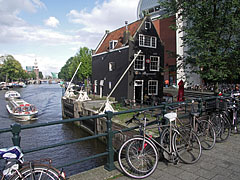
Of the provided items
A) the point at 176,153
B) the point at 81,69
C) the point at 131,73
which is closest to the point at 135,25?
the point at 131,73

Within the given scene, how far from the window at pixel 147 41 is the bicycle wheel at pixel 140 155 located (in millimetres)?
17993

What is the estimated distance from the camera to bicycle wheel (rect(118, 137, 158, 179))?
3.49m

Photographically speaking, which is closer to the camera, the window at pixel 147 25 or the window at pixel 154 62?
the window at pixel 147 25

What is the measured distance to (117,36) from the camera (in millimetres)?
24438

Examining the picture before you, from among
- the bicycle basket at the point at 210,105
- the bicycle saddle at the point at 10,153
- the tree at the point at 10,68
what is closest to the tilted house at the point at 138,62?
the bicycle basket at the point at 210,105

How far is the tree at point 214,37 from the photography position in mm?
8805

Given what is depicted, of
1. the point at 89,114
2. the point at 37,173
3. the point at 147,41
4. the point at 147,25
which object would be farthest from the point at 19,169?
the point at 147,25

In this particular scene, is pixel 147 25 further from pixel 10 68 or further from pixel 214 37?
pixel 10 68

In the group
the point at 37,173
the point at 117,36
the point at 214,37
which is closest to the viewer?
the point at 37,173

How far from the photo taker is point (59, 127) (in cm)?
1909

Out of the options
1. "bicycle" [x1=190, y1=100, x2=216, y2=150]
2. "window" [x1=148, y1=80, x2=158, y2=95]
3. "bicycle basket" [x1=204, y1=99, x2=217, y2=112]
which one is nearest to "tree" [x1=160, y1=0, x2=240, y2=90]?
"bicycle basket" [x1=204, y1=99, x2=217, y2=112]

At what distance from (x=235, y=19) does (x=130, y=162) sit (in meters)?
8.33

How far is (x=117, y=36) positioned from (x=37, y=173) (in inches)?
912

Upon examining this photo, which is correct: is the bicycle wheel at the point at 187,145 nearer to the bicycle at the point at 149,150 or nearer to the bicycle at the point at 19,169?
the bicycle at the point at 149,150
